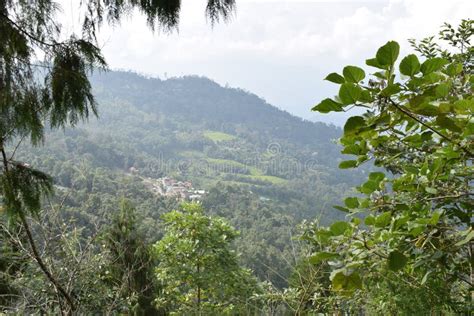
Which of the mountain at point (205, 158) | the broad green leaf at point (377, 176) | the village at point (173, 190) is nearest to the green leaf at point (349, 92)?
the broad green leaf at point (377, 176)

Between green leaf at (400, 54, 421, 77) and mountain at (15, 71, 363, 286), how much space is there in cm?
1604

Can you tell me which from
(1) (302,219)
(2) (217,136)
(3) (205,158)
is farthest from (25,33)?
(2) (217,136)

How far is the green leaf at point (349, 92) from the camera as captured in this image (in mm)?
553

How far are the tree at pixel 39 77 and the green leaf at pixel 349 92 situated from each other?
1.23 metres

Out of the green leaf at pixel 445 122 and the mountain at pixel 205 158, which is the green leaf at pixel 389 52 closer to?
the green leaf at pixel 445 122

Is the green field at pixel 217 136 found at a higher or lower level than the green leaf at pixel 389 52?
lower

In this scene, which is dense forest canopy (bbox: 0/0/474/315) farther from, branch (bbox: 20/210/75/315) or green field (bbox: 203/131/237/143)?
green field (bbox: 203/131/237/143)

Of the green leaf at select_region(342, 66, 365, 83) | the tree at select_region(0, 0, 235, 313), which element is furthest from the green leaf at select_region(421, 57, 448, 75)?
the tree at select_region(0, 0, 235, 313)

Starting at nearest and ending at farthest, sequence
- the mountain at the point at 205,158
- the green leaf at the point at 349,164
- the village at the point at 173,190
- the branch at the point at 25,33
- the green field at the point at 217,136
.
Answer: the green leaf at the point at 349,164, the branch at the point at 25,33, the mountain at the point at 205,158, the village at the point at 173,190, the green field at the point at 217,136

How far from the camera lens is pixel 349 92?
0.56 m

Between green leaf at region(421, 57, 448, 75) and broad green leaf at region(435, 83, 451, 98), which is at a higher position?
green leaf at region(421, 57, 448, 75)

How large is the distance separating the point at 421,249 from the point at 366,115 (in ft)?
0.94

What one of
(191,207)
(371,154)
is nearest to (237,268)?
(191,207)

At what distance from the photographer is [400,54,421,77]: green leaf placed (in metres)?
0.58
